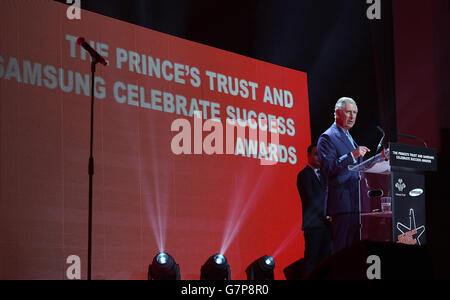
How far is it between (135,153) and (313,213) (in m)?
1.94

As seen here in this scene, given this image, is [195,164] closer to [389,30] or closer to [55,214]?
[55,214]

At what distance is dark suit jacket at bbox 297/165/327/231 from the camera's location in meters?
5.58

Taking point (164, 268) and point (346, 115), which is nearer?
point (164, 268)

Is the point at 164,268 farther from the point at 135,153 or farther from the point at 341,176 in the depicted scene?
the point at 341,176

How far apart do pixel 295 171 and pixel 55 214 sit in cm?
250

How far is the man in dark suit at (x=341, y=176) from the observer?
4922 mm

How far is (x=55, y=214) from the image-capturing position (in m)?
4.31

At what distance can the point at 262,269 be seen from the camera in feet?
17.0

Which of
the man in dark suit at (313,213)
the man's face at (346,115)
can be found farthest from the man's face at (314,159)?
the man's face at (346,115)

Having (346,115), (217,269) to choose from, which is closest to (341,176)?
(346,115)

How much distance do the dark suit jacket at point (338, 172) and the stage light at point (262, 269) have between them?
716mm

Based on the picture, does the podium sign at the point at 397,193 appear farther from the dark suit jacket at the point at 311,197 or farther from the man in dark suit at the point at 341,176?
the dark suit jacket at the point at 311,197
